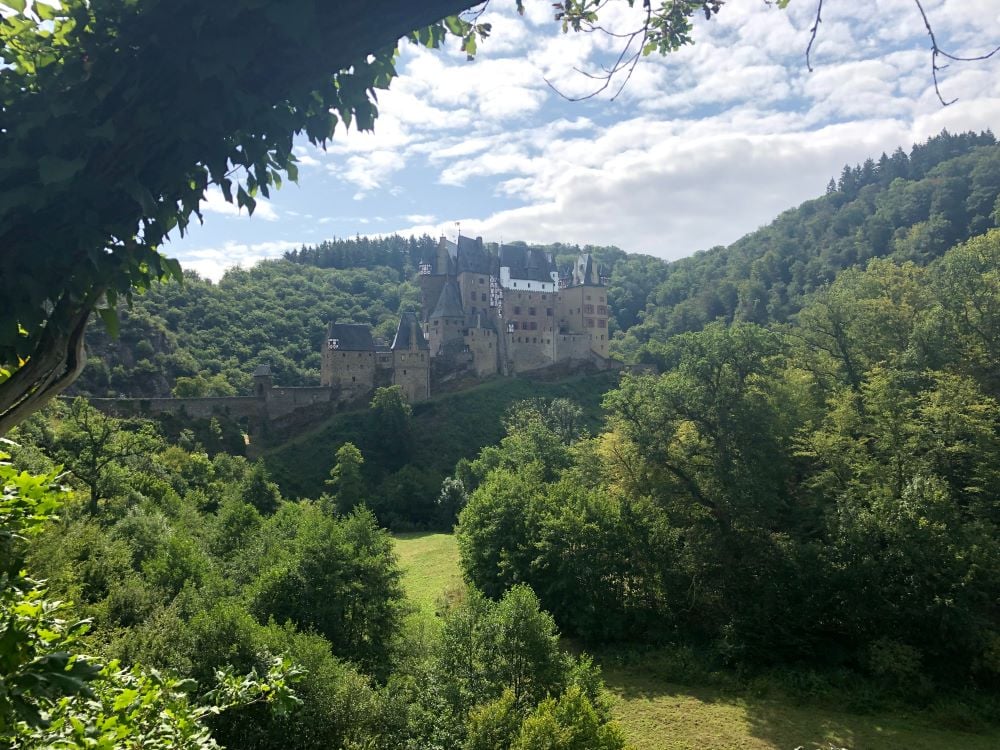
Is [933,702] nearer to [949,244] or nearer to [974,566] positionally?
[974,566]

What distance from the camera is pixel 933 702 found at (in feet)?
65.6

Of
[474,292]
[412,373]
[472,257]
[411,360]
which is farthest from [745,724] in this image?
[472,257]

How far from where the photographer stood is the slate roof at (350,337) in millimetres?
59750

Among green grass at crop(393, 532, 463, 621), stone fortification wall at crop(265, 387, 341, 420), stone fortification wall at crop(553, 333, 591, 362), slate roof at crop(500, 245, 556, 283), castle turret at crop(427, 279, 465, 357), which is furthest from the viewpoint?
stone fortification wall at crop(553, 333, 591, 362)

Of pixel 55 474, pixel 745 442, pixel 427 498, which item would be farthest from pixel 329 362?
pixel 55 474

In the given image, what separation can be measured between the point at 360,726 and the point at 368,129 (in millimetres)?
15004

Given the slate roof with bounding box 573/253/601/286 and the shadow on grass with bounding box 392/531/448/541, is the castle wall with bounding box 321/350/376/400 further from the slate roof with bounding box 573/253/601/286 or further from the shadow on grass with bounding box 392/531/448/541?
the slate roof with bounding box 573/253/601/286

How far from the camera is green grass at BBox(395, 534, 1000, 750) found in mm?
18109

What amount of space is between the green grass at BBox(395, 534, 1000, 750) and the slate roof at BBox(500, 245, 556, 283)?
53.8m

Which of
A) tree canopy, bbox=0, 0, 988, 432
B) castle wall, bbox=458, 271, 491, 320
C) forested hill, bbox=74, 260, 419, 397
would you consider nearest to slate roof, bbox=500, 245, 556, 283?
castle wall, bbox=458, 271, 491, 320

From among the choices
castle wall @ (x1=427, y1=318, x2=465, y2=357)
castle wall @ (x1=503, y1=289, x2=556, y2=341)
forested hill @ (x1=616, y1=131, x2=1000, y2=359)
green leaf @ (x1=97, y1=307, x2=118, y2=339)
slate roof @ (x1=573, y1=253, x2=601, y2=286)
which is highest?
forested hill @ (x1=616, y1=131, x2=1000, y2=359)

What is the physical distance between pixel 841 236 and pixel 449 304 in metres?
82.3

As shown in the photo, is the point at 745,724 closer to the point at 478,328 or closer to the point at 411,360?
the point at 411,360

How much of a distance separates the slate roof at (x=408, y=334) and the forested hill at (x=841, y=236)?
3266 centimetres
